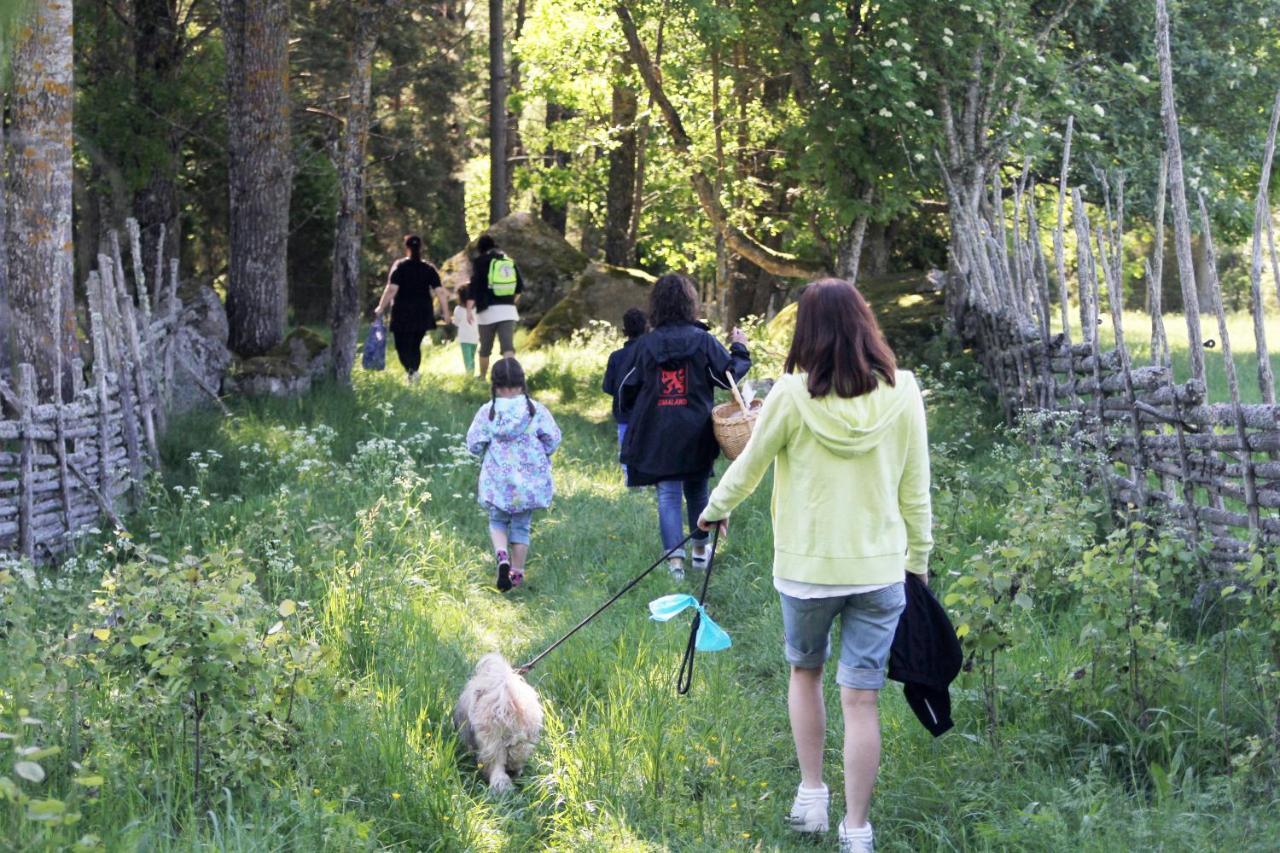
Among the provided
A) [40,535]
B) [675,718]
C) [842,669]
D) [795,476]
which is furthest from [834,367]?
[40,535]

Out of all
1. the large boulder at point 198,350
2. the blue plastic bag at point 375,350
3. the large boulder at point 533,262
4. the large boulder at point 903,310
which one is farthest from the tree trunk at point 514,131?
the large boulder at point 198,350

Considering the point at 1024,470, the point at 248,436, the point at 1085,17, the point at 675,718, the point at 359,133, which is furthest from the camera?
the point at 1085,17

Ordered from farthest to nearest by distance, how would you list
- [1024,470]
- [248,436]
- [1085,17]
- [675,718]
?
[1085,17] → [248,436] → [1024,470] → [675,718]

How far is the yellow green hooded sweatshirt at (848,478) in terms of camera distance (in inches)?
171

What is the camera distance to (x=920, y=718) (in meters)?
4.59

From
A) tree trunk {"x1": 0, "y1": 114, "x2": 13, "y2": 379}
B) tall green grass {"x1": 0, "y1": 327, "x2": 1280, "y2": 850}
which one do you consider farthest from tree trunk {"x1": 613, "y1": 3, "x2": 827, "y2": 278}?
tall green grass {"x1": 0, "y1": 327, "x2": 1280, "y2": 850}

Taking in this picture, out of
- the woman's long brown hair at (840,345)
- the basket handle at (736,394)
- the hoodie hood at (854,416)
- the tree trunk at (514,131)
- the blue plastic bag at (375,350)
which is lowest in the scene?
the blue plastic bag at (375,350)

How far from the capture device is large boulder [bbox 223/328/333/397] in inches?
537

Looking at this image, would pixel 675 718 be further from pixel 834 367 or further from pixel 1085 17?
pixel 1085 17

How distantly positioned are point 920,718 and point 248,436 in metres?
7.97

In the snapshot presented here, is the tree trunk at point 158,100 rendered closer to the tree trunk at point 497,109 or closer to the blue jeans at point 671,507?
the tree trunk at point 497,109

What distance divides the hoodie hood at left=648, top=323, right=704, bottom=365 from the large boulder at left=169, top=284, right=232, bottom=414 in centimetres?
541

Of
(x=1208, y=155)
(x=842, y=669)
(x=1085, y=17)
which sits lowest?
(x=842, y=669)

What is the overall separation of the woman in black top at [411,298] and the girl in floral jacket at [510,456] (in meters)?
8.00
